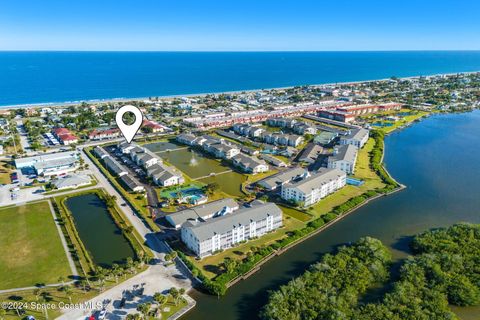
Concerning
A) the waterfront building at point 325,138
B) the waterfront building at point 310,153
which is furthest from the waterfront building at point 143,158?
the waterfront building at point 325,138

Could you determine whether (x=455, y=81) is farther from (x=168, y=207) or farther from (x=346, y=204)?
(x=168, y=207)

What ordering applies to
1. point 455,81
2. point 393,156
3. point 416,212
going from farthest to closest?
point 455,81 < point 393,156 < point 416,212

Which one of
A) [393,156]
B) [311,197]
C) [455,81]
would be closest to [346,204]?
[311,197]

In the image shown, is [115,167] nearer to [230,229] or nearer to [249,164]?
[249,164]

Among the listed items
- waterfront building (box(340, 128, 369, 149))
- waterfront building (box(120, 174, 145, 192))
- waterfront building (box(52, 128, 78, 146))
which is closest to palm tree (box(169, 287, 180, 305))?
waterfront building (box(120, 174, 145, 192))

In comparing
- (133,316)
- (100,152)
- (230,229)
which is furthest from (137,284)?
(100,152)

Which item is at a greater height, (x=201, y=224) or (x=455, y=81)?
(x=455, y=81)

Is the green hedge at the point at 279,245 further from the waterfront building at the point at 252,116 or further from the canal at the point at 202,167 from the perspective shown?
the waterfront building at the point at 252,116
